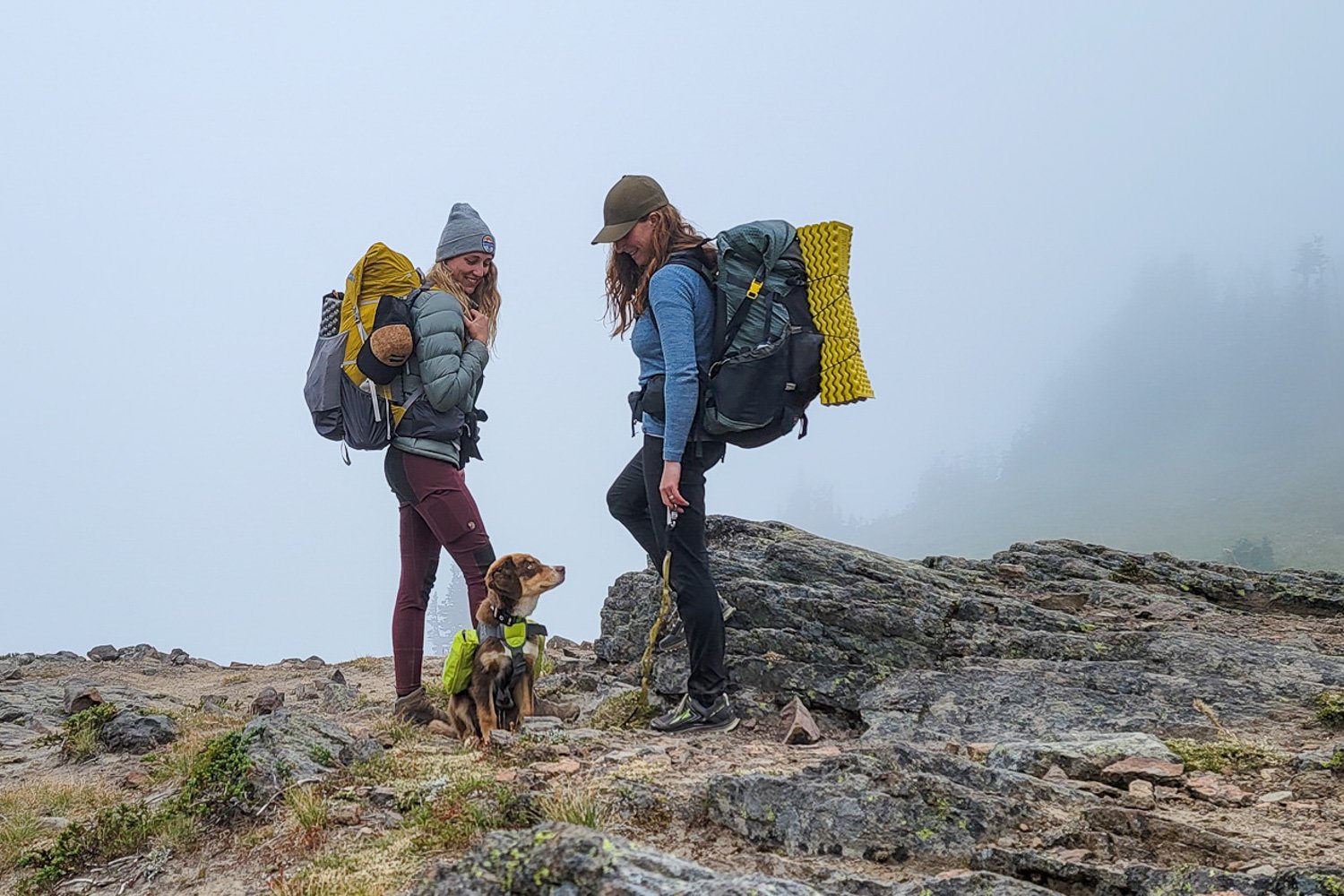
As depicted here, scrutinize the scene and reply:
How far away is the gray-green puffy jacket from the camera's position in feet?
22.1

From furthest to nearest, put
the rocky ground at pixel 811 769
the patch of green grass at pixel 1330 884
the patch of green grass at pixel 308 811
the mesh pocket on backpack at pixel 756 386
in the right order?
the mesh pocket on backpack at pixel 756 386, the patch of green grass at pixel 308 811, the rocky ground at pixel 811 769, the patch of green grass at pixel 1330 884

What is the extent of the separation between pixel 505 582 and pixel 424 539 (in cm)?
107

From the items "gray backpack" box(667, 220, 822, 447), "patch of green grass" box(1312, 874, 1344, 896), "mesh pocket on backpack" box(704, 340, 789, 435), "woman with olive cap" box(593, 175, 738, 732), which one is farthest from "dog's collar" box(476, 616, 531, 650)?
"patch of green grass" box(1312, 874, 1344, 896)

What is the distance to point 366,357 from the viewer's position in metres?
6.66

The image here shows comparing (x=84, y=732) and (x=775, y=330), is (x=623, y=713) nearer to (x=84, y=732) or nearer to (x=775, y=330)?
(x=775, y=330)

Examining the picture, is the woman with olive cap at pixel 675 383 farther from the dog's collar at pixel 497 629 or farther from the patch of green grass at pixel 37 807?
the patch of green grass at pixel 37 807

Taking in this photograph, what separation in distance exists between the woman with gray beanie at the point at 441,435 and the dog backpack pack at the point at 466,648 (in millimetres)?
235

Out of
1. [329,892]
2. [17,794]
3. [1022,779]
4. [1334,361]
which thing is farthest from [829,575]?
[1334,361]

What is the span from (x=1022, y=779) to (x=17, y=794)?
6997 millimetres

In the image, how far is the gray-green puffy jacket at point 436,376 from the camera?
6.73m

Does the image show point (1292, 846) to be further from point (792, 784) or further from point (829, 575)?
point (829, 575)

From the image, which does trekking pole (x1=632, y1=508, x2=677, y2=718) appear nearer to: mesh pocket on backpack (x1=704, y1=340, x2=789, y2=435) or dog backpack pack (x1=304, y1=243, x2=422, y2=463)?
mesh pocket on backpack (x1=704, y1=340, x2=789, y2=435)

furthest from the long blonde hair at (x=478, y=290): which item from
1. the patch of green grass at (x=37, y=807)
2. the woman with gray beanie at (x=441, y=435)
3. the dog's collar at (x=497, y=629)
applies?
the patch of green grass at (x=37, y=807)

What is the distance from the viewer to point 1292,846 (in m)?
3.95
